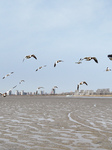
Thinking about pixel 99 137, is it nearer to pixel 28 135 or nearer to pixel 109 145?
pixel 109 145

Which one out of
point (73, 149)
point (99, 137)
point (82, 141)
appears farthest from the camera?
point (99, 137)

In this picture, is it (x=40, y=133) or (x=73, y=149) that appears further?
(x=40, y=133)

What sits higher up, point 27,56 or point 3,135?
point 27,56

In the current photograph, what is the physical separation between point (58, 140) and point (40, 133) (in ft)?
7.02

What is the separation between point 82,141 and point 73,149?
1664 mm

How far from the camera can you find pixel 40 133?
45.9ft

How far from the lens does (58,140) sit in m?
12.0

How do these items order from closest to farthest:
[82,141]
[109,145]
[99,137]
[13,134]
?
[109,145] → [82,141] → [99,137] → [13,134]

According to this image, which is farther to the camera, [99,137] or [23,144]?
[99,137]

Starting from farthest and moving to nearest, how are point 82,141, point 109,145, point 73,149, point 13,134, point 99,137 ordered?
point 13,134, point 99,137, point 82,141, point 109,145, point 73,149

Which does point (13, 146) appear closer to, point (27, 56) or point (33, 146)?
point (33, 146)

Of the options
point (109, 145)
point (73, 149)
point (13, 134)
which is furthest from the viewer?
point (13, 134)

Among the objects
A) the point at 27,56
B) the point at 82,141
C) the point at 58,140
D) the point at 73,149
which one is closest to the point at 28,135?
the point at 58,140

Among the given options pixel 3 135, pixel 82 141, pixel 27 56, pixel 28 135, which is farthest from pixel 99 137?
pixel 27 56
